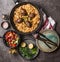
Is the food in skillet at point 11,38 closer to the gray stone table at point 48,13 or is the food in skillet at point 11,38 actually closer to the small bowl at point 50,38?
the gray stone table at point 48,13

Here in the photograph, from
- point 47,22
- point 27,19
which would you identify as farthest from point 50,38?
point 27,19

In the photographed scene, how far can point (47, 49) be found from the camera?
3.09 m

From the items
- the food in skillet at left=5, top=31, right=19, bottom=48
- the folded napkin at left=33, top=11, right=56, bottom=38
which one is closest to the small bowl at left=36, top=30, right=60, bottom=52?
the folded napkin at left=33, top=11, right=56, bottom=38

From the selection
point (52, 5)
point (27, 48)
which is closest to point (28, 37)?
point (27, 48)

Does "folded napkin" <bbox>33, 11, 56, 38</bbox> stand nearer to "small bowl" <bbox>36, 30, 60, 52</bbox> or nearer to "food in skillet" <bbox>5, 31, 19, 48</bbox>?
"small bowl" <bbox>36, 30, 60, 52</bbox>

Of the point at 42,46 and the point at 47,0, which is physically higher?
the point at 47,0

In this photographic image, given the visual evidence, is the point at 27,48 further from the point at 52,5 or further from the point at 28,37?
the point at 52,5

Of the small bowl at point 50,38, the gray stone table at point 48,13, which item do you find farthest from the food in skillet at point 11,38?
the small bowl at point 50,38

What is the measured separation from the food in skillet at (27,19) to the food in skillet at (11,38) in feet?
0.22

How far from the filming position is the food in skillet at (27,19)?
123 inches

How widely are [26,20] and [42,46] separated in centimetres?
25

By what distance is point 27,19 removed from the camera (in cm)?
312

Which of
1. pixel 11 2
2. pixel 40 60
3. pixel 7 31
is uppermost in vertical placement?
pixel 11 2

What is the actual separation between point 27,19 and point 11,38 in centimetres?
21
